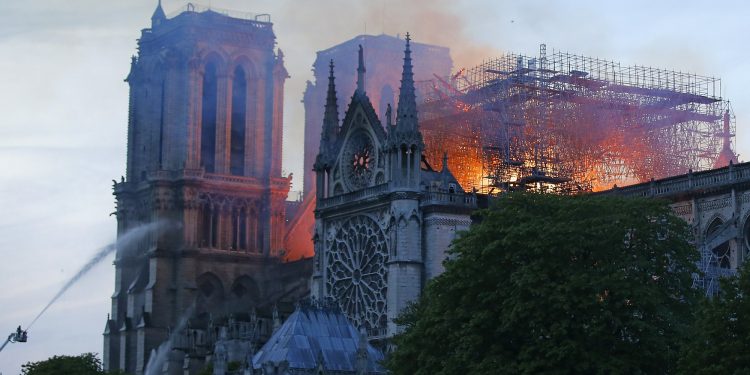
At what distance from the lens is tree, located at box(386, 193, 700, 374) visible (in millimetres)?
64625

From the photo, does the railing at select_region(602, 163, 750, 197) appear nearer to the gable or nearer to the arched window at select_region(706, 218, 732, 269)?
the arched window at select_region(706, 218, 732, 269)

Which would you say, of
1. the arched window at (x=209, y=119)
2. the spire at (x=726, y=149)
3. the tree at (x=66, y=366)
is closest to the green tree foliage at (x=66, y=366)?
the tree at (x=66, y=366)

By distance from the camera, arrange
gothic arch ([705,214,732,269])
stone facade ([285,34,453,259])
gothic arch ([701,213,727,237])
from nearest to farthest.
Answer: gothic arch ([705,214,732,269]) < gothic arch ([701,213,727,237]) < stone facade ([285,34,453,259])

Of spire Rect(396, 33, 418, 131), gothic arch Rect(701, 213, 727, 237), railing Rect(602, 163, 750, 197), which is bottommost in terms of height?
gothic arch Rect(701, 213, 727, 237)

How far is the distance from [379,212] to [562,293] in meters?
30.8

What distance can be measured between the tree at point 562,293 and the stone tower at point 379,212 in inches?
804

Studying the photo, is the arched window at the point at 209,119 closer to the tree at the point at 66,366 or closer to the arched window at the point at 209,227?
the arched window at the point at 209,227

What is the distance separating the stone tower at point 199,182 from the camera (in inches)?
4833

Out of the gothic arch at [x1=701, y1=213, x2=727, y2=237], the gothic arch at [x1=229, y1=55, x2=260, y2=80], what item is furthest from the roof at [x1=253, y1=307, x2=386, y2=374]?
the gothic arch at [x1=229, y1=55, x2=260, y2=80]

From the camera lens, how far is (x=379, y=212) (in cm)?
9575

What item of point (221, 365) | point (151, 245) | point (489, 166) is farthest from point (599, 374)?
point (151, 245)

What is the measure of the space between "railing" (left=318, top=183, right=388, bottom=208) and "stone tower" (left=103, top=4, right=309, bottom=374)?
68.1 ft

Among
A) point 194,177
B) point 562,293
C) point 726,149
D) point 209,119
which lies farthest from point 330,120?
point 562,293

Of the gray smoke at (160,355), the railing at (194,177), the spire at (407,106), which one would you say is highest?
the railing at (194,177)
